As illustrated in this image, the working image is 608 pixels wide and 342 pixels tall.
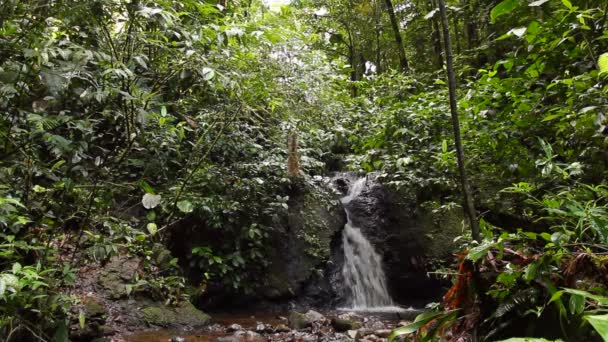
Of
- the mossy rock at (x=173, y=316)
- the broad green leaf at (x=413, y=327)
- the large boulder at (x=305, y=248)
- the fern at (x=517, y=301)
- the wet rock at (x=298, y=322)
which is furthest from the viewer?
the large boulder at (x=305, y=248)

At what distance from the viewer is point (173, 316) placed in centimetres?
548

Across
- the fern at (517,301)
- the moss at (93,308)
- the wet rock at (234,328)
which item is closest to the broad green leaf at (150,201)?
the fern at (517,301)

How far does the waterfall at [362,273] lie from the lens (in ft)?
24.5

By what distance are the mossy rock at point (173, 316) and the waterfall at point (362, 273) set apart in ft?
9.66

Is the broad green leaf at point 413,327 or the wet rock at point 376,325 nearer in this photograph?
the broad green leaf at point 413,327

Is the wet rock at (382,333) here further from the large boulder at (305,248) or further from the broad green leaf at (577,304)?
the broad green leaf at (577,304)

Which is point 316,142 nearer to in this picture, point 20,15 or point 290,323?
point 290,323

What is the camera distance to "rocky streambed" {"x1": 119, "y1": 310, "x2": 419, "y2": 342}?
4918mm

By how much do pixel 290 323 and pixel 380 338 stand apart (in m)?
1.34

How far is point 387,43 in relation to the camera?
13391 millimetres

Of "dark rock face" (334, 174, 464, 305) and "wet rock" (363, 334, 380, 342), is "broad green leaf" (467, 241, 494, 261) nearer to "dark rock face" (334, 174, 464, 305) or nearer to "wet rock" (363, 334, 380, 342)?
"wet rock" (363, 334, 380, 342)

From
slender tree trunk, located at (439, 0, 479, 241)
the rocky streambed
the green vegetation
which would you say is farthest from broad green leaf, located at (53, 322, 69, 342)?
slender tree trunk, located at (439, 0, 479, 241)

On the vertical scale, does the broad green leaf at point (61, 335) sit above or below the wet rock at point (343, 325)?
above

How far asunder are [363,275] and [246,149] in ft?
10.9
